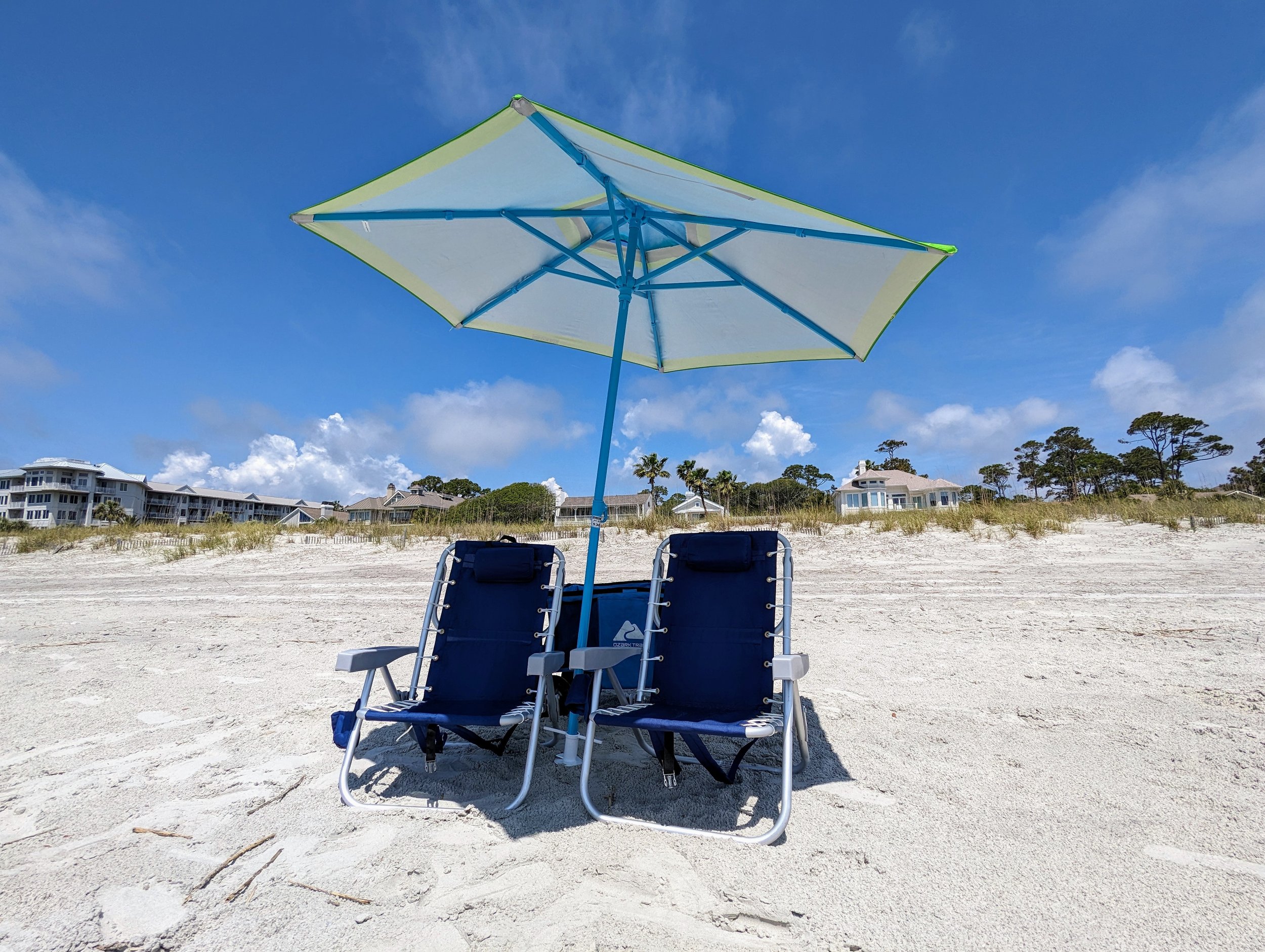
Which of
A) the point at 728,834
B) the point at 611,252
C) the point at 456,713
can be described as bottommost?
the point at 728,834

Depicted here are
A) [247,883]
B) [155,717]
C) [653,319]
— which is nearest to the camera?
[247,883]


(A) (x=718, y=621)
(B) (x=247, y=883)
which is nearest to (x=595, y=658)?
(A) (x=718, y=621)

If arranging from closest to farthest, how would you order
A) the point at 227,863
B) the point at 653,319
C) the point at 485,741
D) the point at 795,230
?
1. the point at 227,863
2. the point at 795,230
3. the point at 485,741
4. the point at 653,319

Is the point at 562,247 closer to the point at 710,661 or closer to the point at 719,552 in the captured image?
the point at 719,552

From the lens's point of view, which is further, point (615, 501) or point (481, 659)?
point (615, 501)

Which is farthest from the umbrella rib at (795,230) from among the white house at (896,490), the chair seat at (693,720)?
the white house at (896,490)

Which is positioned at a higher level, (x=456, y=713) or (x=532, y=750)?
(x=456, y=713)

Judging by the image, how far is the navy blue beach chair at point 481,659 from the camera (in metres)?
2.56

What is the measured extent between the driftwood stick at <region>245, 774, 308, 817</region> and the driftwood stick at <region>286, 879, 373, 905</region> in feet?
2.11

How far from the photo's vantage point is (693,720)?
2350 mm

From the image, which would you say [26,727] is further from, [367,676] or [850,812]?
[850,812]

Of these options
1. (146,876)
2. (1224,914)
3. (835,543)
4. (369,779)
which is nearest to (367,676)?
(369,779)

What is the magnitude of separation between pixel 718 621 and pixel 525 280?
2.62m

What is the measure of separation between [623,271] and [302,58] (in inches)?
300
